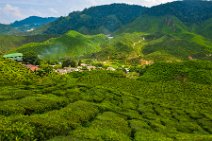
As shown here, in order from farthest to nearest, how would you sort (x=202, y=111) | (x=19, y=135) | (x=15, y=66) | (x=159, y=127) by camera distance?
(x=15, y=66) → (x=202, y=111) → (x=159, y=127) → (x=19, y=135)

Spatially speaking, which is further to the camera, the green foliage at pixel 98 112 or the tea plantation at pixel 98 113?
the green foliage at pixel 98 112

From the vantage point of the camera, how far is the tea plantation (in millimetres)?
75250

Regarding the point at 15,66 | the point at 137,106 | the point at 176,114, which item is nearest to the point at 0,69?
the point at 15,66

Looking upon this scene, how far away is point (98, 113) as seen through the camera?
10606 centimetres

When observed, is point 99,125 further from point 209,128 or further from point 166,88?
point 166,88

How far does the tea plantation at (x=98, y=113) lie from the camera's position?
7525 cm

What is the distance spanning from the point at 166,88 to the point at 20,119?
11790cm

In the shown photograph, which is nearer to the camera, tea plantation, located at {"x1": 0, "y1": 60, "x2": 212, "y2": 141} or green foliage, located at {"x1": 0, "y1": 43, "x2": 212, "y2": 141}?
tea plantation, located at {"x1": 0, "y1": 60, "x2": 212, "y2": 141}

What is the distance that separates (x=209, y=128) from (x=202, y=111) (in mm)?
22311

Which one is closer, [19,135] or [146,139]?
[19,135]

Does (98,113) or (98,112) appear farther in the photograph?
(98,112)

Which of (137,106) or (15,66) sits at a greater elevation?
(15,66)

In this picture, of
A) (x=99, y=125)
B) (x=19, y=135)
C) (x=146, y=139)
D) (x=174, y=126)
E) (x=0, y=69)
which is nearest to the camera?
(x=19, y=135)

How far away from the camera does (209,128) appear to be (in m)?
120
